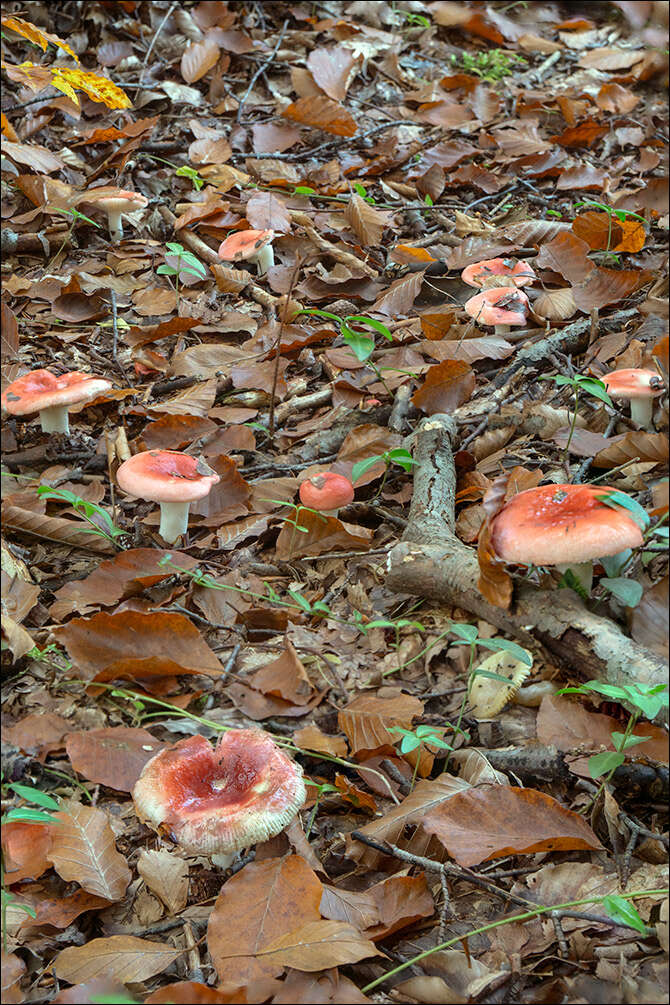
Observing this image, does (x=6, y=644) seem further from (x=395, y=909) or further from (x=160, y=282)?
(x=160, y=282)

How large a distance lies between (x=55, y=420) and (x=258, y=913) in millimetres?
2360

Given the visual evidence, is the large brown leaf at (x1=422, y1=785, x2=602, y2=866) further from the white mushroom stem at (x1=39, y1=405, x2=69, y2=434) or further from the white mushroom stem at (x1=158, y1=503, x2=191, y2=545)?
the white mushroom stem at (x1=39, y1=405, x2=69, y2=434)

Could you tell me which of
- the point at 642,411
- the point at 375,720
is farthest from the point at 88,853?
the point at 642,411

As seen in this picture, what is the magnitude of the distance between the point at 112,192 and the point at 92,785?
3554mm

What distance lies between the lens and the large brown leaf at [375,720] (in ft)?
7.48

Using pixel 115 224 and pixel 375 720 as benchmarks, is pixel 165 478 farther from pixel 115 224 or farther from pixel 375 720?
pixel 115 224

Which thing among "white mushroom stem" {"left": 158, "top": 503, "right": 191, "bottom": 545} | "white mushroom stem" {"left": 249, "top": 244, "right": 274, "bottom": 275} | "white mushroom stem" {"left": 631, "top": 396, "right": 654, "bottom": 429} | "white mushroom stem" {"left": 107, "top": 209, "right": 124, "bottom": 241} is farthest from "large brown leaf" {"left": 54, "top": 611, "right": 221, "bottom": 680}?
"white mushroom stem" {"left": 107, "top": 209, "right": 124, "bottom": 241}

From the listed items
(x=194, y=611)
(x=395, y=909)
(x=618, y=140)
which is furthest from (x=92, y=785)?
(x=618, y=140)

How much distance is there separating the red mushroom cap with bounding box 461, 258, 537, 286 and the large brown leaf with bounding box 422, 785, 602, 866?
258 centimetres

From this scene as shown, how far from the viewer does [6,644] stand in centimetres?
249

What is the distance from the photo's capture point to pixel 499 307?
381cm

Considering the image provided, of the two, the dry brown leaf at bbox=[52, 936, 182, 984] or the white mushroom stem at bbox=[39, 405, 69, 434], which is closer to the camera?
the dry brown leaf at bbox=[52, 936, 182, 984]

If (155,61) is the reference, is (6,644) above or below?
below

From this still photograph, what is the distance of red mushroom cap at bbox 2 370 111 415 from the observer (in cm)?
320
